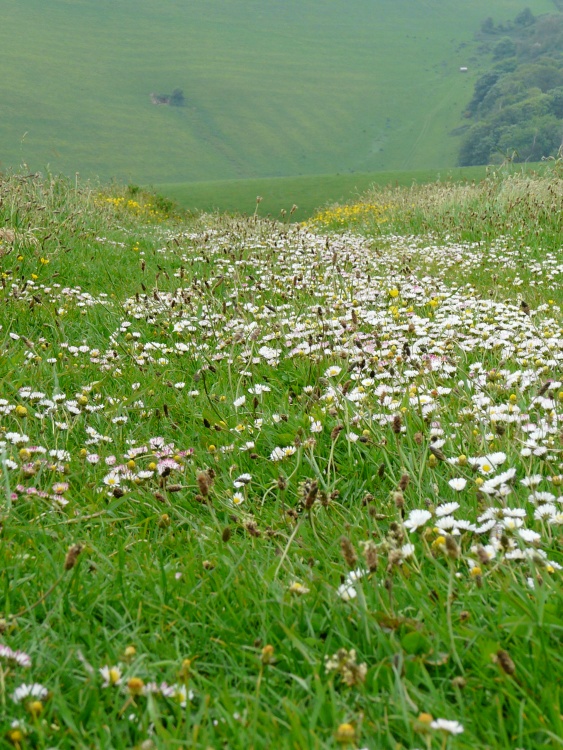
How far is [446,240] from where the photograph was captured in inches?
394

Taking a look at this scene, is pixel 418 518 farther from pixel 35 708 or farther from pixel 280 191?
pixel 280 191

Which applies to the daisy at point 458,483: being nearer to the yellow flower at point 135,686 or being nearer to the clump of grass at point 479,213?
the yellow flower at point 135,686

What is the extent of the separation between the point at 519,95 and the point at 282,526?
4233 inches

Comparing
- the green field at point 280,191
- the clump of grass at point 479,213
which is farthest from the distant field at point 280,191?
the clump of grass at point 479,213

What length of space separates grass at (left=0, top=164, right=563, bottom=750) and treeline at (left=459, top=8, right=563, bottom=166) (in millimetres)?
53223

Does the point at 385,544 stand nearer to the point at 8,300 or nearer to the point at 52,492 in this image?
the point at 52,492

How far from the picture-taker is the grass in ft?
5.14

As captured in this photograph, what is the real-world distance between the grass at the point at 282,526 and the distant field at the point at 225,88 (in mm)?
66706

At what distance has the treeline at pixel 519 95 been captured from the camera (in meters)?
78.6

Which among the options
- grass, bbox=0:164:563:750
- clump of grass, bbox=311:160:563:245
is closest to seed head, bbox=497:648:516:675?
grass, bbox=0:164:563:750

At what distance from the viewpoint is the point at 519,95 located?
9550 cm

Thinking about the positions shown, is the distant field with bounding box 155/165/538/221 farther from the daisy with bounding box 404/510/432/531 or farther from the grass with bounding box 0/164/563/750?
the daisy with bounding box 404/510/432/531

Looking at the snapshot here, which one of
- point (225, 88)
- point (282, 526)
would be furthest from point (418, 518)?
point (225, 88)

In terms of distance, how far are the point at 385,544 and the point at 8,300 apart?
4.97m
